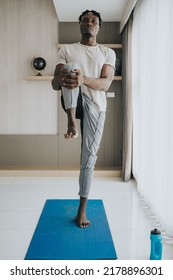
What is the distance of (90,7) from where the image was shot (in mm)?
4758

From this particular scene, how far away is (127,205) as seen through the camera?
374 centimetres

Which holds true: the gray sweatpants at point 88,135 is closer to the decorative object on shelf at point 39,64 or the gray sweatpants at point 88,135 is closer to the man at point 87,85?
the man at point 87,85

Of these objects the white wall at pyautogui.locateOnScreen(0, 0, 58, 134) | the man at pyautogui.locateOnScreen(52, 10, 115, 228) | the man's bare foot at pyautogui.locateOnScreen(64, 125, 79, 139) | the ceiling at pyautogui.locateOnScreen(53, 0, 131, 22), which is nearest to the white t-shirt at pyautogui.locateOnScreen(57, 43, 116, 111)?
the man at pyautogui.locateOnScreen(52, 10, 115, 228)

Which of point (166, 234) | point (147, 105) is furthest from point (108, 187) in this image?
point (166, 234)

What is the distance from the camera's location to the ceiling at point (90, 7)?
14.8 ft

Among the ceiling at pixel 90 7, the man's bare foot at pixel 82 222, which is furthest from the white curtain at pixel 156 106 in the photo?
the man's bare foot at pixel 82 222

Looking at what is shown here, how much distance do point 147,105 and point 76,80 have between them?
1486 millimetres

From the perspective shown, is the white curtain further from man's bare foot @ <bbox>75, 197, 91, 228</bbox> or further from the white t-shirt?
man's bare foot @ <bbox>75, 197, 91, 228</bbox>

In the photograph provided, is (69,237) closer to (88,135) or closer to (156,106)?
(88,135)

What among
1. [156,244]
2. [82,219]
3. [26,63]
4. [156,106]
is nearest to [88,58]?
[156,106]

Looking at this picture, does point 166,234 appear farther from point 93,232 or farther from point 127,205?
point 127,205

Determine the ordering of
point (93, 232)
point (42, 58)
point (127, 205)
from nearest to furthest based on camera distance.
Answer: point (93, 232), point (127, 205), point (42, 58)

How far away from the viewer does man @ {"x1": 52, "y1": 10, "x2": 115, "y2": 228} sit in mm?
2574

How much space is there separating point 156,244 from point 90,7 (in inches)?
145
